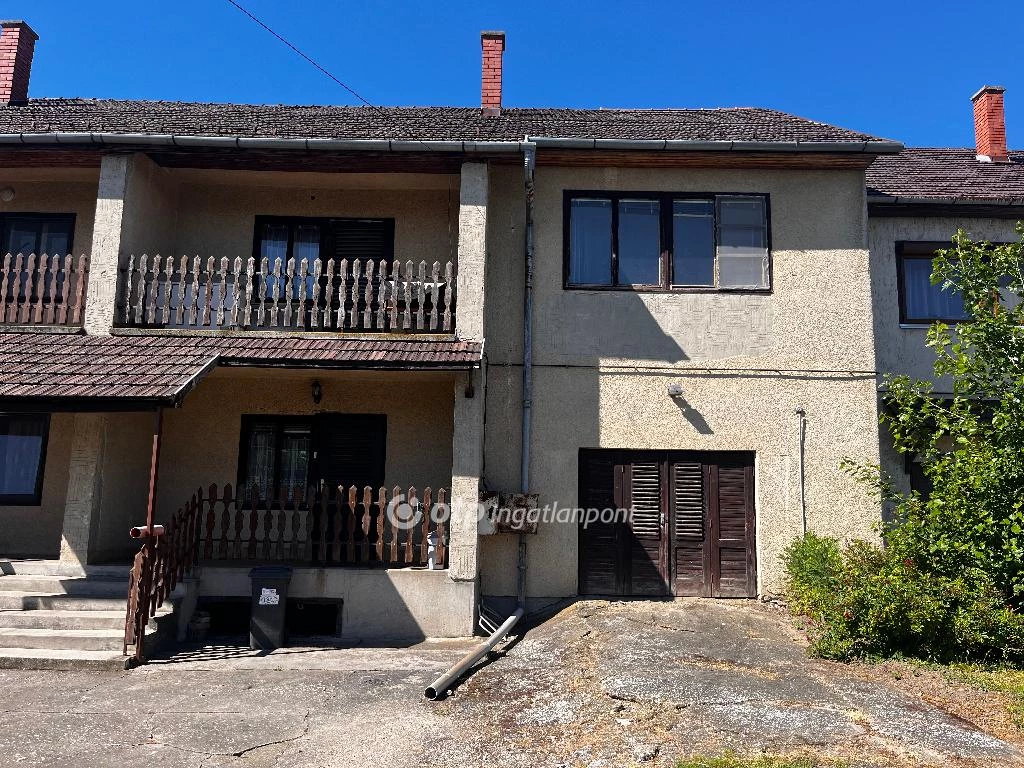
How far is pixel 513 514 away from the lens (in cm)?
970

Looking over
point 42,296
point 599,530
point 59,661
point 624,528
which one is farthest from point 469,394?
point 42,296

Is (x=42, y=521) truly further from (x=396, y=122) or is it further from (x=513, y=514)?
(x=396, y=122)

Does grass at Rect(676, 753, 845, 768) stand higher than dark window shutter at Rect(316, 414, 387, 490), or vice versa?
dark window shutter at Rect(316, 414, 387, 490)

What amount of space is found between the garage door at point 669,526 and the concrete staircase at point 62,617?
548 centimetres

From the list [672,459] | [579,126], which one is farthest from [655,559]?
[579,126]

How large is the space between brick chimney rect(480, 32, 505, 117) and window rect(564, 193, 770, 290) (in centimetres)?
403

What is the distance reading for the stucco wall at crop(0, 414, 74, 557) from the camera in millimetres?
10367

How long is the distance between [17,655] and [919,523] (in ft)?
30.9

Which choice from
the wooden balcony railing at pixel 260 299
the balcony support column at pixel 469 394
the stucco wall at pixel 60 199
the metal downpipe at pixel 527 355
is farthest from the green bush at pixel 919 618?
the stucco wall at pixel 60 199

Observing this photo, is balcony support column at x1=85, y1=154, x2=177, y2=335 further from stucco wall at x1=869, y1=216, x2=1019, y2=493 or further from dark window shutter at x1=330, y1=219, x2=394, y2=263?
stucco wall at x1=869, y1=216, x2=1019, y2=493

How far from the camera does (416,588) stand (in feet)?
29.4

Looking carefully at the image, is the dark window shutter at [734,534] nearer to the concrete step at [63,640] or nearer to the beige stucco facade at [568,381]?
the beige stucco facade at [568,381]

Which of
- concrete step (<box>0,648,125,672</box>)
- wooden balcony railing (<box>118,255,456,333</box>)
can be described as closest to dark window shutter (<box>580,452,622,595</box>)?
wooden balcony railing (<box>118,255,456,333</box>)

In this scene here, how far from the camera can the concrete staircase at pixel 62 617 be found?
291 inches
